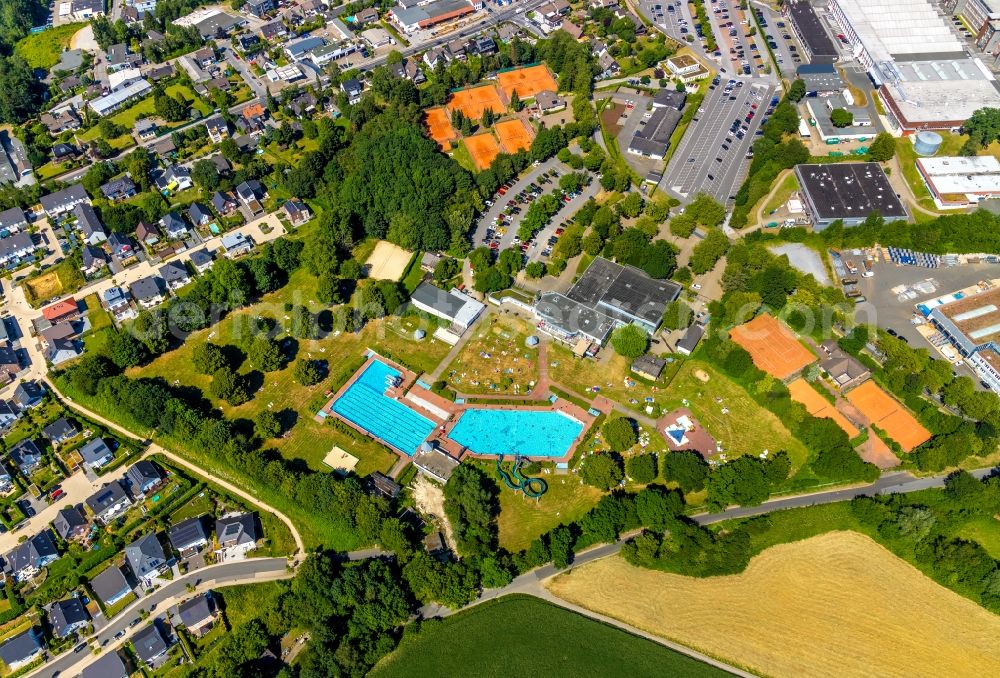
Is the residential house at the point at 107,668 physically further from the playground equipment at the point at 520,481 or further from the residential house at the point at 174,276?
the residential house at the point at 174,276

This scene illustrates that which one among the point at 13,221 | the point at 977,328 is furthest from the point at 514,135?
the point at 13,221

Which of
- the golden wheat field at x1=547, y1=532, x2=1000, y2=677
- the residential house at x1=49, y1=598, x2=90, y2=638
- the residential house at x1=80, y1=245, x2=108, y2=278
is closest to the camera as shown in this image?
the golden wheat field at x1=547, y1=532, x2=1000, y2=677

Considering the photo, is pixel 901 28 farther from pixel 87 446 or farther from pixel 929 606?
pixel 87 446

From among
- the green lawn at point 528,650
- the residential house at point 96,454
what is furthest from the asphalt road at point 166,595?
the residential house at point 96,454

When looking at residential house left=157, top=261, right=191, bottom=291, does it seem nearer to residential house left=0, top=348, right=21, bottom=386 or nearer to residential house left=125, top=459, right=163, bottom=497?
residential house left=0, top=348, right=21, bottom=386

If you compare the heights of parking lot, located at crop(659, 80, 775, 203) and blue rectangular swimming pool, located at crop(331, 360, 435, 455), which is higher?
parking lot, located at crop(659, 80, 775, 203)

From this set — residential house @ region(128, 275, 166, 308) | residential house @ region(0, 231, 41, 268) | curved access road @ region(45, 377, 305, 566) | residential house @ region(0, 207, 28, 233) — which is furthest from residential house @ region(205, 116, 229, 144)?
curved access road @ region(45, 377, 305, 566)

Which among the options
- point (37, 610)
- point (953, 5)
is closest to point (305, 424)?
point (37, 610)
